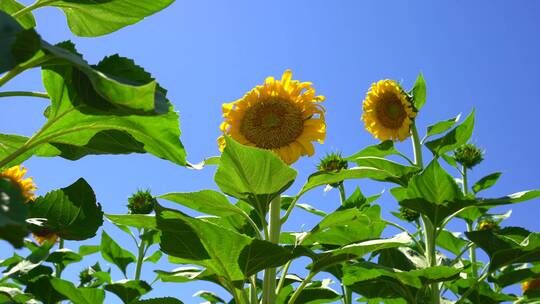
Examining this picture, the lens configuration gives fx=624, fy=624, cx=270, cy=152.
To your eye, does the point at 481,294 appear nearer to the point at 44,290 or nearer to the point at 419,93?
the point at 419,93

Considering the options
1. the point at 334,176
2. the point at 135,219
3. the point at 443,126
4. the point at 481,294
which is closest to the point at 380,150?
the point at 443,126

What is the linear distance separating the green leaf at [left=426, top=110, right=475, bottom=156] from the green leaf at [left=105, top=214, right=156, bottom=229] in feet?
6.12

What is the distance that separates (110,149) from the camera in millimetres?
1719

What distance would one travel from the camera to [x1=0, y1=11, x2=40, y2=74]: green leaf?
1.05m

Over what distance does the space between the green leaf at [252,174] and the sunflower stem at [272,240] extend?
0.14 meters

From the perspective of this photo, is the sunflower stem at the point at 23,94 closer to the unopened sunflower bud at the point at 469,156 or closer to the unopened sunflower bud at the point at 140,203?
the unopened sunflower bud at the point at 140,203

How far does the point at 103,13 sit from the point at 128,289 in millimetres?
2028

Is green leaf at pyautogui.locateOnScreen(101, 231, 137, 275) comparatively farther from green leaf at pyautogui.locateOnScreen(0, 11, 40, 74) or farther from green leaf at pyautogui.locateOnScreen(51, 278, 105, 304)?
green leaf at pyautogui.locateOnScreen(0, 11, 40, 74)

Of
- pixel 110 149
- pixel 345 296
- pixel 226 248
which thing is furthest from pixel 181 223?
pixel 345 296

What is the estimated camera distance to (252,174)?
2.27m

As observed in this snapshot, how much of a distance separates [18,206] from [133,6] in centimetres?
81

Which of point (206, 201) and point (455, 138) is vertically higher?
point (455, 138)

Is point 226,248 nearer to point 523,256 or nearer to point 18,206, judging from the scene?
point 18,206

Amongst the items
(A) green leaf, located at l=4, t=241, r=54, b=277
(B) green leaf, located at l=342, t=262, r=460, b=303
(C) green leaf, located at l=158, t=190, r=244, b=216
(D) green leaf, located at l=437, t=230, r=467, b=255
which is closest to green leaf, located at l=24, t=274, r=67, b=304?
(A) green leaf, located at l=4, t=241, r=54, b=277
